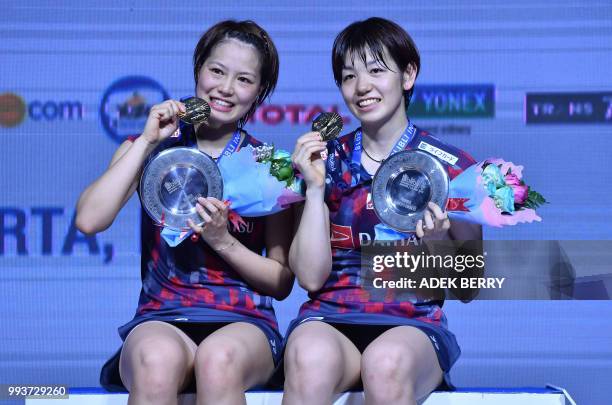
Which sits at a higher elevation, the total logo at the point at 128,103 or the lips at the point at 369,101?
the lips at the point at 369,101

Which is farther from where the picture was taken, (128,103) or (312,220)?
(128,103)

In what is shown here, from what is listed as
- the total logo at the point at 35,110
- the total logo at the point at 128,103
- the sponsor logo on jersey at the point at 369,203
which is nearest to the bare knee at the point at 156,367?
the sponsor logo on jersey at the point at 369,203

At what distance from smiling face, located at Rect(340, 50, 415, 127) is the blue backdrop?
102 cm

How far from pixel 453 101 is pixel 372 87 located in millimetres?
1107

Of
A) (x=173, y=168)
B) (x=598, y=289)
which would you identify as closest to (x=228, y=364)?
(x=173, y=168)

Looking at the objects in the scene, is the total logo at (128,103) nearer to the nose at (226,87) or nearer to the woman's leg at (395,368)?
the nose at (226,87)

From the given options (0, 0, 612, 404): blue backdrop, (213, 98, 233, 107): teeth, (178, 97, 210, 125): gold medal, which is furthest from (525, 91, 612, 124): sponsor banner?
(178, 97, 210, 125): gold medal

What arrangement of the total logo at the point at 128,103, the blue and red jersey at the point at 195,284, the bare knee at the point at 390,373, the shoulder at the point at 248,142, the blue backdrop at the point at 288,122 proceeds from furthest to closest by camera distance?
the total logo at the point at 128,103 → the blue backdrop at the point at 288,122 → the shoulder at the point at 248,142 → the blue and red jersey at the point at 195,284 → the bare knee at the point at 390,373

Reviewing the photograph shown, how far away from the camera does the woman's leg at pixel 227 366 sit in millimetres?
2480

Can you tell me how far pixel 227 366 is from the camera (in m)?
2.49

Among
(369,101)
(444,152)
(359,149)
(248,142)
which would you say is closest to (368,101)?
(369,101)

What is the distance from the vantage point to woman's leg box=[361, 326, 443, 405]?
7.99ft

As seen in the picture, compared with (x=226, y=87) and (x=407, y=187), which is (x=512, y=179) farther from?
(x=226, y=87)

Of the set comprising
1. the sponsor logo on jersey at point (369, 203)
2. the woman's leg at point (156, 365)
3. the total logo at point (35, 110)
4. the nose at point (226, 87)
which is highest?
the nose at point (226, 87)
